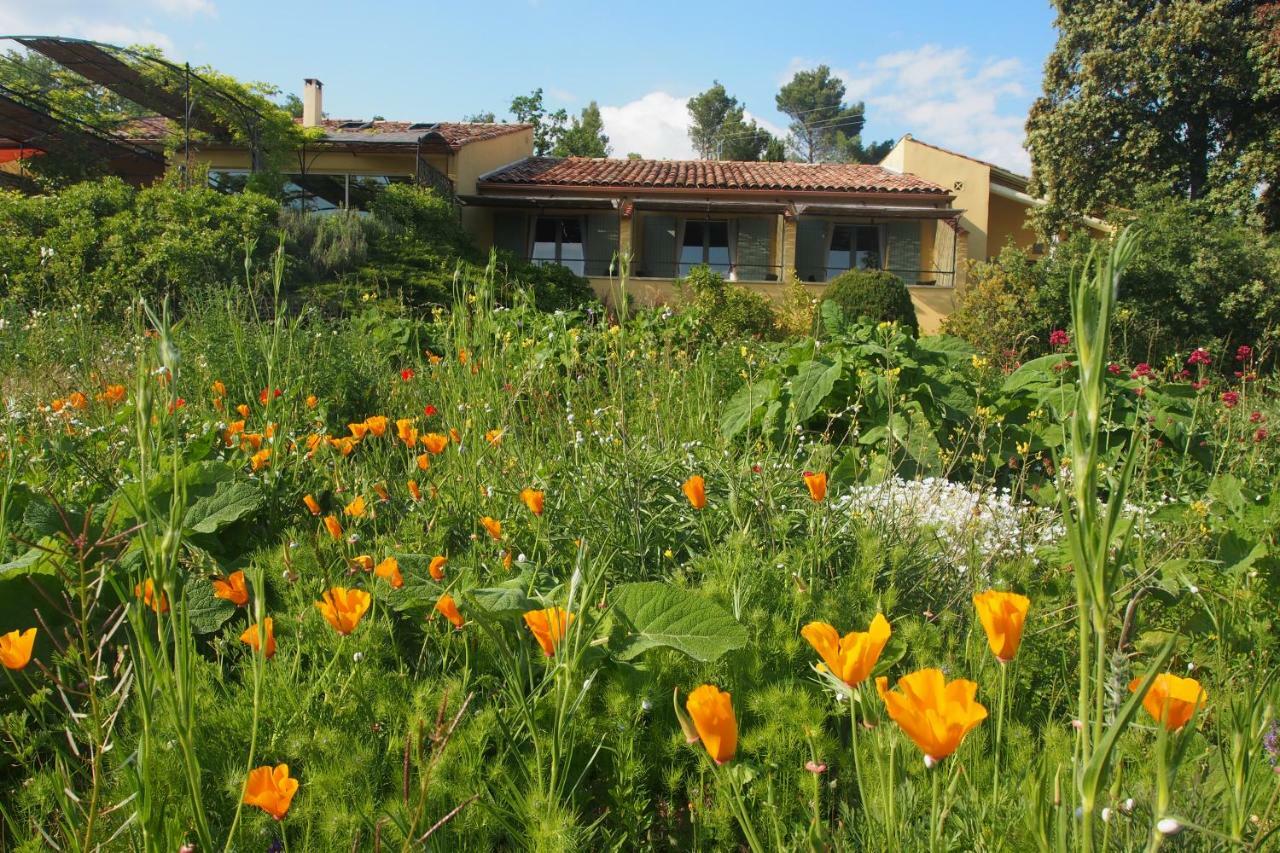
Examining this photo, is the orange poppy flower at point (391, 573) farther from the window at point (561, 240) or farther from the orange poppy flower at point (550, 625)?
the window at point (561, 240)

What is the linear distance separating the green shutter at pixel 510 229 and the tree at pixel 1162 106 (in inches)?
454

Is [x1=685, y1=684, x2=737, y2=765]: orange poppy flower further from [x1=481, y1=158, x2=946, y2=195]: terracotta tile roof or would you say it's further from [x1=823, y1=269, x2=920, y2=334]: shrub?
[x1=481, y1=158, x2=946, y2=195]: terracotta tile roof

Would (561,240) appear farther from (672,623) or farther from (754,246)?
(672,623)

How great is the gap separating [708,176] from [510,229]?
4.98 meters

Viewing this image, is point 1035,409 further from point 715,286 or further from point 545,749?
point 715,286

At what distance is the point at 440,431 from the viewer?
11.6 ft

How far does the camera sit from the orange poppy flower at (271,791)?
37.8 inches

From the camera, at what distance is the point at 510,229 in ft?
70.8

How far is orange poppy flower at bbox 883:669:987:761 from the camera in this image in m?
0.76

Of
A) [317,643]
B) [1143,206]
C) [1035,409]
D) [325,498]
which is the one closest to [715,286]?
[1143,206]

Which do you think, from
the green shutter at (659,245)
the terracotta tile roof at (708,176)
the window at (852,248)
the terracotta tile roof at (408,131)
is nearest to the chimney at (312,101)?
the terracotta tile roof at (408,131)

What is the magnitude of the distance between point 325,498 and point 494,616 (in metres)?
1.39

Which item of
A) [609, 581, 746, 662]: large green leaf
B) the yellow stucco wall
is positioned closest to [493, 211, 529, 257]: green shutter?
the yellow stucco wall

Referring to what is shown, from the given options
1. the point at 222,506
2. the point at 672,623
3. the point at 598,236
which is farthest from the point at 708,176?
the point at 672,623
